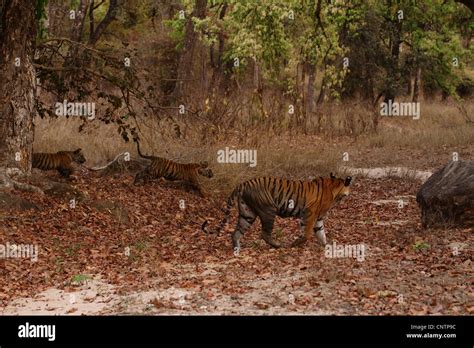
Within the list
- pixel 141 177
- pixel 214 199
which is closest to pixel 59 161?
pixel 141 177

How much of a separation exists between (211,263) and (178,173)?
5.84 meters

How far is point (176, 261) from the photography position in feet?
36.2

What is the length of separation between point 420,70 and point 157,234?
24.9 metres

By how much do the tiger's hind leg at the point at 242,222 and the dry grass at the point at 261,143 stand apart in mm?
4368

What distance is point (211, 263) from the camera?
10727mm

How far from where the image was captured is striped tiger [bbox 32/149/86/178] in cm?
1567

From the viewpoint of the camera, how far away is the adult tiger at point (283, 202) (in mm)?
11234

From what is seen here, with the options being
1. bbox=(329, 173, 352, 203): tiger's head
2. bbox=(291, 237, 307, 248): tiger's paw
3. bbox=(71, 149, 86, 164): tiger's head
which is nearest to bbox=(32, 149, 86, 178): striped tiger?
bbox=(71, 149, 86, 164): tiger's head

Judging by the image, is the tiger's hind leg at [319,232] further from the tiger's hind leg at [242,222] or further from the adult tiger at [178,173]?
the adult tiger at [178,173]

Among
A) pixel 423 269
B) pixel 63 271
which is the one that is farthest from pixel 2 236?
pixel 423 269

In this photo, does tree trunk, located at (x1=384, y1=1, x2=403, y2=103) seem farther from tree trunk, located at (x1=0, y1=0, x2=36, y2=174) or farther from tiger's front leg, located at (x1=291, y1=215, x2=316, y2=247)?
tiger's front leg, located at (x1=291, y1=215, x2=316, y2=247)

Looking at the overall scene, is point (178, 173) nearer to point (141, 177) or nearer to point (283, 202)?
point (141, 177)
